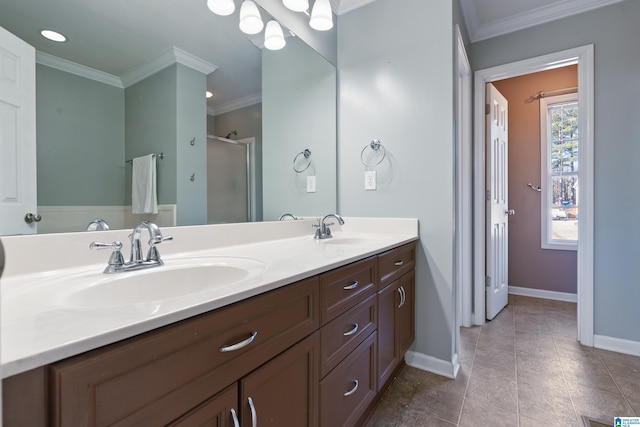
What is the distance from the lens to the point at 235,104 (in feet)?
4.84

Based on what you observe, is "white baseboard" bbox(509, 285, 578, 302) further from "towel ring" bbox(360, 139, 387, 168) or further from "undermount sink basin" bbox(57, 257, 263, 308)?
"undermount sink basin" bbox(57, 257, 263, 308)

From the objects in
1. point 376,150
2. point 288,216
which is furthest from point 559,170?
point 288,216

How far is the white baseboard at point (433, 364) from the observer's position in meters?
1.74

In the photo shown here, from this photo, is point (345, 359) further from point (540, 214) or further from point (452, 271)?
point (540, 214)

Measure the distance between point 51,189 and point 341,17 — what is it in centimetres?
203

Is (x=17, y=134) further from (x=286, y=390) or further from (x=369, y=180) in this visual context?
(x=369, y=180)

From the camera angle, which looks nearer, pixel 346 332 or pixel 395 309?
pixel 346 332

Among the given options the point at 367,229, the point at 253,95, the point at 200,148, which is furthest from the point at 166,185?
the point at 367,229

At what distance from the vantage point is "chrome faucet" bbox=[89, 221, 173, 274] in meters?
0.88

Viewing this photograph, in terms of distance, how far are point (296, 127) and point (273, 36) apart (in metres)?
0.52

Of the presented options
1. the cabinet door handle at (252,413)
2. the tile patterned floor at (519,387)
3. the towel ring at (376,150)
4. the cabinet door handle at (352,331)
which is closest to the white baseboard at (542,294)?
the tile patterned floor at (519,387)

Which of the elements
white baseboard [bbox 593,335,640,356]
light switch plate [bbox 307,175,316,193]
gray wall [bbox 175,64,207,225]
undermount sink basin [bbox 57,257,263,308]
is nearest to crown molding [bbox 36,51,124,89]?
gray wall [bbox 175,64,207,225]

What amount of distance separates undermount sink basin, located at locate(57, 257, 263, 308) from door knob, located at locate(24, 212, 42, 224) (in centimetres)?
24

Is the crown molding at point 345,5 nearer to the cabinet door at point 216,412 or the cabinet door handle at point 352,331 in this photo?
the cabinet door handle at point 352,331
